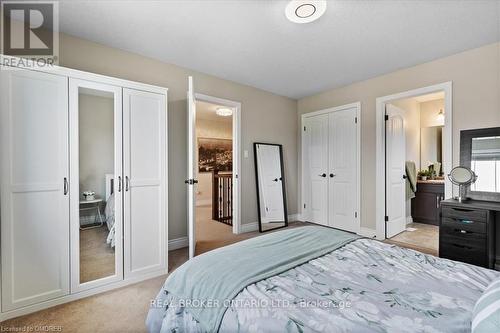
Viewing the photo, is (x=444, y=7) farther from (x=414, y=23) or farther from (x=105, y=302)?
(x=105, y=302)

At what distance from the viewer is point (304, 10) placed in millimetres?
1956

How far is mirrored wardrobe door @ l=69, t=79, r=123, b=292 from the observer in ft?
6.58

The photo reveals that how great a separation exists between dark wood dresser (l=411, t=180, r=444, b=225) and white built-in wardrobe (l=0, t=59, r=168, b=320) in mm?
4657

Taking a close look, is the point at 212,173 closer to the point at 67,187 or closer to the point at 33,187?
the point at 67,187

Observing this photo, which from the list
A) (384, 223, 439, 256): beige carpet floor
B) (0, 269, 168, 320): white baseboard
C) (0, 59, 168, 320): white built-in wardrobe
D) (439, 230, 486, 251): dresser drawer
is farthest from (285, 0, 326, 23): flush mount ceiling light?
(384, 223, 439, 256): beige carpet floor

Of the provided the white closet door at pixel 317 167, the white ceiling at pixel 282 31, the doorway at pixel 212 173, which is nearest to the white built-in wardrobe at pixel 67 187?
the doorway at pixel 212 173

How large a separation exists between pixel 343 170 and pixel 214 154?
12.8 feet

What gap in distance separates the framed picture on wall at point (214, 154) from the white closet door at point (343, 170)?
3.55m

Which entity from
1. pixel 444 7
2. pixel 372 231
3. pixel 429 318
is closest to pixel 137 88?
pixel 429 318

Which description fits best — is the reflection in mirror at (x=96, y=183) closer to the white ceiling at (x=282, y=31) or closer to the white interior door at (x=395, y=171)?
the white ceiling at (x=282, y=31)

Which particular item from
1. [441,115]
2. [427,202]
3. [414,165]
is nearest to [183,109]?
[414,165]

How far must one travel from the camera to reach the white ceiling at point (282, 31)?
1.98 meters

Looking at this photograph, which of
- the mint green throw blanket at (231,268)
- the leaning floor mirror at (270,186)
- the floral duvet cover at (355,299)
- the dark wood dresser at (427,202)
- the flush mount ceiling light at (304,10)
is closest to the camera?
the floral duvet cover at (355,299)

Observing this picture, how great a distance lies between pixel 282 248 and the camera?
4.75 feet
